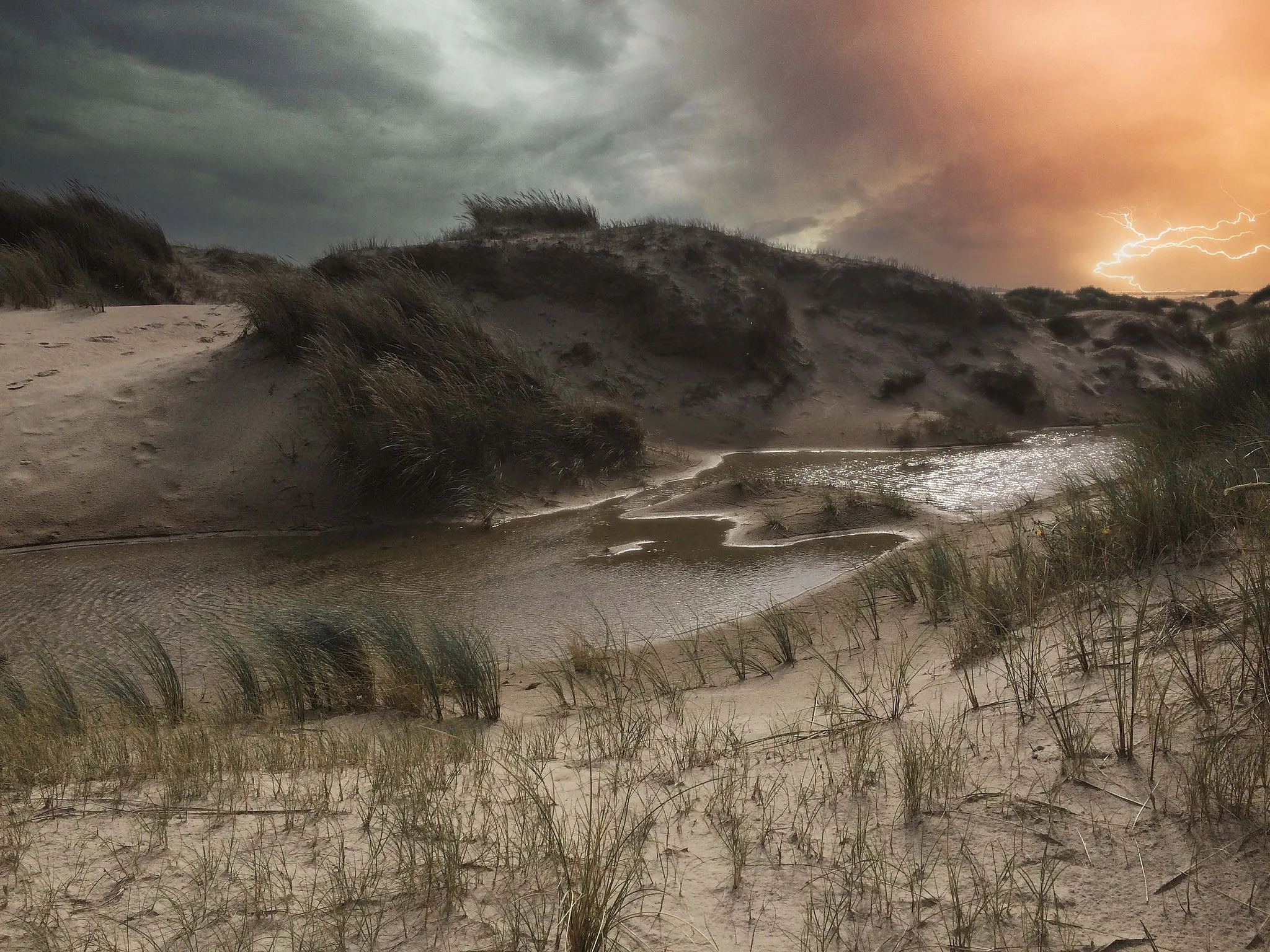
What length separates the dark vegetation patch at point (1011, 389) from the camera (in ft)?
46.1

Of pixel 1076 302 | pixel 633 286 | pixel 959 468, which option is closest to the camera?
pixel 959 468

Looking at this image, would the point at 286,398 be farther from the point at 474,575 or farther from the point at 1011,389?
the point at 1011,389

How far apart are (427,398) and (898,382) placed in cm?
904

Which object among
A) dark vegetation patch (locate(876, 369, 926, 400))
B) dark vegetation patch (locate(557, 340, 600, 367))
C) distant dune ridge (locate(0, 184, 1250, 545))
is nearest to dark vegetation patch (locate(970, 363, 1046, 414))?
distant dune ridge (locate(0, 184, 1250, 545))

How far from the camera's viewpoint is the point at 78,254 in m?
14.0

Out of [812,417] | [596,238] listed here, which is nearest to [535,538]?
[812,417]

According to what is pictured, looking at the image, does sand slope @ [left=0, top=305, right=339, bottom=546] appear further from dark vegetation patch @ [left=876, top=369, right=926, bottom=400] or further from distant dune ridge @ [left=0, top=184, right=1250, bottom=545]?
dark vegetation patch @ [left=876, top=369, right=926, bottom=400]

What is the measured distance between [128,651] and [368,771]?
A: 3411 millimetres

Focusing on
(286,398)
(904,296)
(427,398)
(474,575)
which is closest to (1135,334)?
(904,296)

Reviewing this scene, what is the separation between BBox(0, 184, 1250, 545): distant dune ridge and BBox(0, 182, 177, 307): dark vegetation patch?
0.17 ft

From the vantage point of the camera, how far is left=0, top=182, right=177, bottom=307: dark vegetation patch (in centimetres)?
1201

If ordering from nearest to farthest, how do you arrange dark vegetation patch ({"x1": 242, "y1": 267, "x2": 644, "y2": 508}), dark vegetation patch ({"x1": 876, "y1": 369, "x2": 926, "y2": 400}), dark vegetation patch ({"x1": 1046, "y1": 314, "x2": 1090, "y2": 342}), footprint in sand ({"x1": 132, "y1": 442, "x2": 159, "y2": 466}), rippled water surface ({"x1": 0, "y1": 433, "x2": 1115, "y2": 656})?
1. rippled water surface ({"x1": 0, "y1": 433, "x2": 1115, "y2": 656})
2. dark vegetation patch ({"x1": 242, "y1": 267, "x2": 644, "y2": 508})
3. footprint in sand ({"x1": 132, "y1": 442, "x2": 159, "y2": 466})
4. dark vegetation patch ({"x1": 876, "y1": 369, "x2": 926, "y2": 400})
5. dark vegetation patch ({"x1": 1046, "y1": 314, "x2": 1090, "y2": 342})

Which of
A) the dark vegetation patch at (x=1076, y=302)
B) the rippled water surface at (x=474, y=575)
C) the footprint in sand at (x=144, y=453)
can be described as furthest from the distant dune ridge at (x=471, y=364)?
the dark vegetation patch at (x=1076, y=302)

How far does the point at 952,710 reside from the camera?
2805mm
